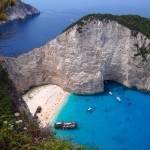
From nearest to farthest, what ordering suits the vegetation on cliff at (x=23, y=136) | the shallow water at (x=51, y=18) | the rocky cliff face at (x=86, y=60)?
the vegetation on cliff at (x=23, y=136)
the rocky cliff face at (x=86, y=60)
the shallow water at (x=51, y=18)

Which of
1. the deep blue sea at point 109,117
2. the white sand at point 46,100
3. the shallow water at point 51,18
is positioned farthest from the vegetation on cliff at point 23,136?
the shallow water at point 51,18

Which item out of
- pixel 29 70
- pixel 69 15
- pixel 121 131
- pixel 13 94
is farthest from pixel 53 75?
pixel 69 15

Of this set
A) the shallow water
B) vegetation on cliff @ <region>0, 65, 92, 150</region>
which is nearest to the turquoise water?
the shallow water

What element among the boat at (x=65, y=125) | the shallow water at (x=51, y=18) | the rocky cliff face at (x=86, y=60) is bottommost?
the shallow water at (x=51, y=18)

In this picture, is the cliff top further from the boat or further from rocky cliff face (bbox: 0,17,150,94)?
the boat

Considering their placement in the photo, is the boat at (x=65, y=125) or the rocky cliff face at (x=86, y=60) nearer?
the boat at (x=65, y=125)

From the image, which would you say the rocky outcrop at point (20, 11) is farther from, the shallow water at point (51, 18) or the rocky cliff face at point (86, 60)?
the rocky cliff face at point (86, 60)
